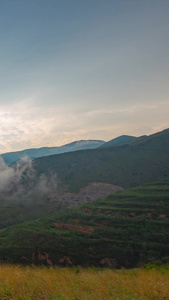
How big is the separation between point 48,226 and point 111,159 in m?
88.2

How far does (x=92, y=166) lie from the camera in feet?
421

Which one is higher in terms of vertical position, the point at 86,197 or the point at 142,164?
the point at 142,164

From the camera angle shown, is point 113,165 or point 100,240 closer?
point 100,240

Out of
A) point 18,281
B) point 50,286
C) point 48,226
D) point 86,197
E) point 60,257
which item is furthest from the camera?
point 86,197

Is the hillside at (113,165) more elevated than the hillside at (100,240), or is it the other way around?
the hillside at (113,165)

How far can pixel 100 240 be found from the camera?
120 ft

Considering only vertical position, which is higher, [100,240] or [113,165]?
[113,165]

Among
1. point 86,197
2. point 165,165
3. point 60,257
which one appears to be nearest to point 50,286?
point 60,257

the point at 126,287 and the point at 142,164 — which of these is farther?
the point at 142,164

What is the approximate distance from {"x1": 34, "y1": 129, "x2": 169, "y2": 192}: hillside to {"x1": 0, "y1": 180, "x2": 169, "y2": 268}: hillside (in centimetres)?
4716

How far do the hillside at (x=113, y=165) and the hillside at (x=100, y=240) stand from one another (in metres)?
47.2

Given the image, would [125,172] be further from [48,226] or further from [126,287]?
[126,287]

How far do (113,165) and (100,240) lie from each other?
85741 mm

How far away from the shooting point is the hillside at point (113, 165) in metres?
102
